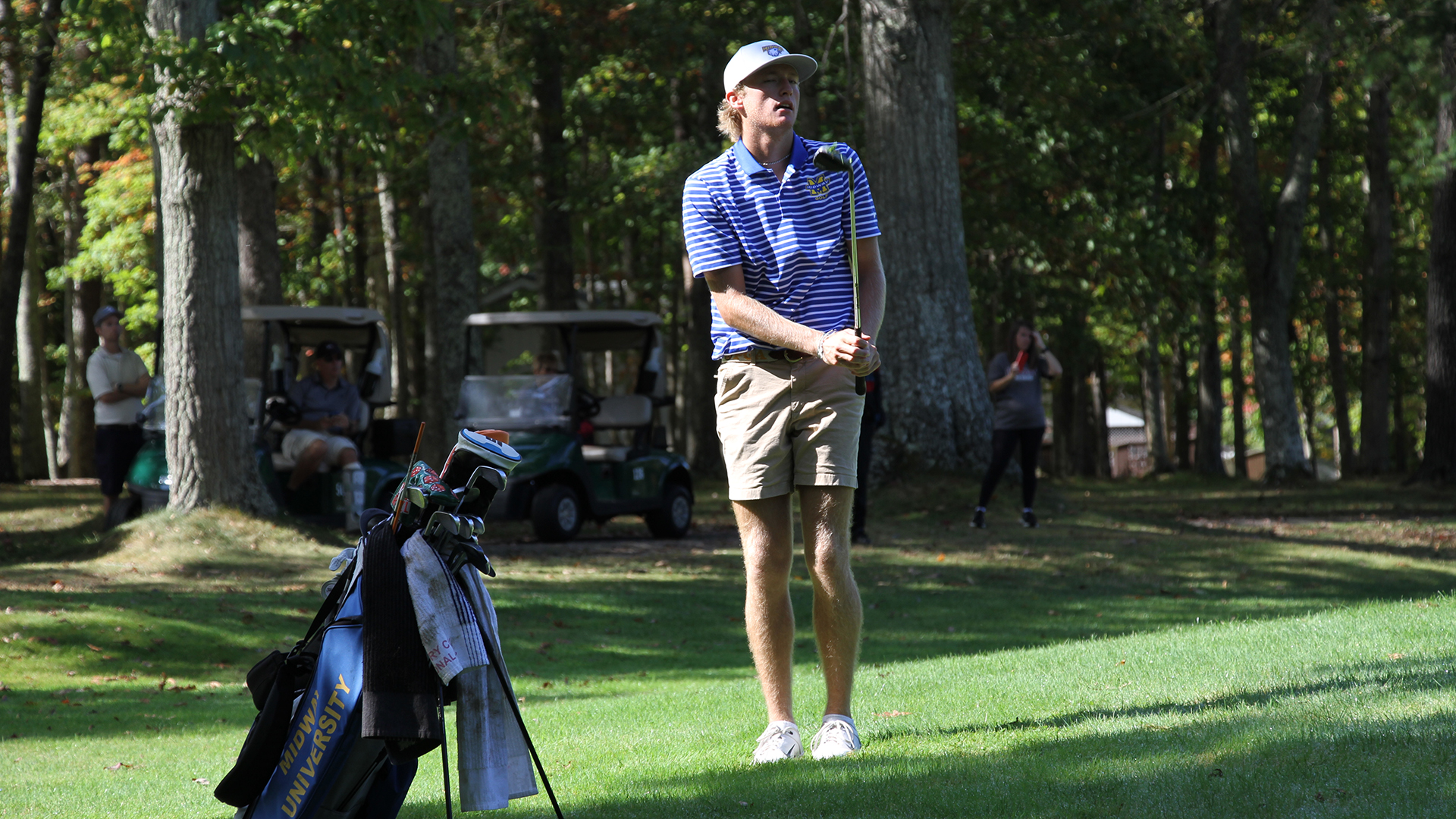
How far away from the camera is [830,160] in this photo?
176 inches

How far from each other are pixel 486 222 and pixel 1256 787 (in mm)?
30201

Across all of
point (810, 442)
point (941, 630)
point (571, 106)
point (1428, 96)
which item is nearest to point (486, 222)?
point (571, 106)

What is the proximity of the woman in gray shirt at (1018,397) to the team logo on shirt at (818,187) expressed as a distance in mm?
9172

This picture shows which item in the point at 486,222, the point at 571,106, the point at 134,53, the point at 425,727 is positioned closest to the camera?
the point at 425,727

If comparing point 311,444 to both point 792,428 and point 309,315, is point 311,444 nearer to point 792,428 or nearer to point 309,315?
point 309,315

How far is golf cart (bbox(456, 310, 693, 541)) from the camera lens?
48.4 feet

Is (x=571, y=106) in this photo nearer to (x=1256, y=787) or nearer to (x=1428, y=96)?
(x=1428, y=96)

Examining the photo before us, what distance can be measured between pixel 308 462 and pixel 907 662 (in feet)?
25.7

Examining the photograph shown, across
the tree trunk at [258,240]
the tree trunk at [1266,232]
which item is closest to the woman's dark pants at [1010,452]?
the tree trunk at [258,240]

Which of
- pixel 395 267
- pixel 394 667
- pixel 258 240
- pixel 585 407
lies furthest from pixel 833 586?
pixel 395 267

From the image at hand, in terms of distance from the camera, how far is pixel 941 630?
1028cm

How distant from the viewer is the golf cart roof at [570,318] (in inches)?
614

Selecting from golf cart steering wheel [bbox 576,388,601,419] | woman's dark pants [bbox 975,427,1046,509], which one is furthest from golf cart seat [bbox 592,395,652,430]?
woman's dark pants [bbox 975,427,1046,509]

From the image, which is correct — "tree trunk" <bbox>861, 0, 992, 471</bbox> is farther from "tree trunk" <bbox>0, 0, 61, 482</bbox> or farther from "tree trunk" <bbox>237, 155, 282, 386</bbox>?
"tree trunk" <bbox>0, 0, 61, 482</bbox>
